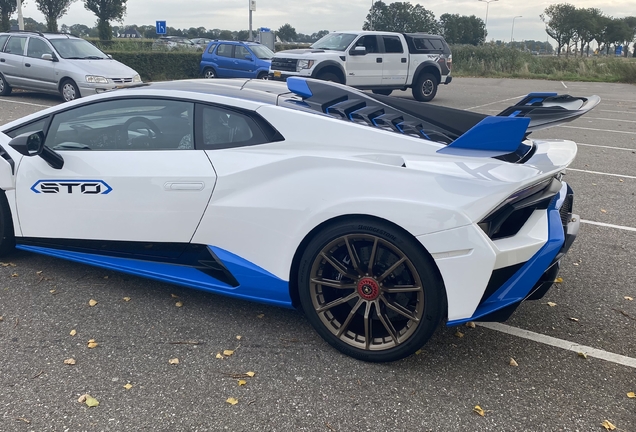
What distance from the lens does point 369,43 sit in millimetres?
15609

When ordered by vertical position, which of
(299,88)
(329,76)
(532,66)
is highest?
(532,66)

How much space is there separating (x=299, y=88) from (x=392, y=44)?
13198 millimetres

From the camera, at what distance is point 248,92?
365 centimetres

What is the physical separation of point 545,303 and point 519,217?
1.17m

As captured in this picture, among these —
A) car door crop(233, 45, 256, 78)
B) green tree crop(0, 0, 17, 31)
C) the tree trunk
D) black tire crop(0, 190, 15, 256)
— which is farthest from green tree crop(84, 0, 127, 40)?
black tire crop(0, 190, 15, 256)

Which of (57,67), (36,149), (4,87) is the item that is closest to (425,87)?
(57,67)

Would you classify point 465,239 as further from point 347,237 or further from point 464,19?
point 464,19

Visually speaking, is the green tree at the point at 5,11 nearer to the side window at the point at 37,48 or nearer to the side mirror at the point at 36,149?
the side window at the point at 37,48

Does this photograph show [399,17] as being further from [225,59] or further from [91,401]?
[91,401]

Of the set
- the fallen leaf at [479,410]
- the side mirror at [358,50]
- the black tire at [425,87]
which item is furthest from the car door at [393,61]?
the fallen leaf at [479,410]

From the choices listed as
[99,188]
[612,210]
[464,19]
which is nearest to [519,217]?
[99,188]

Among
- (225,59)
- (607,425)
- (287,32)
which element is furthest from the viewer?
(287,32)

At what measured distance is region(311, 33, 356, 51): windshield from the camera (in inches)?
600

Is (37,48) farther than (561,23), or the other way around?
(561,23)
